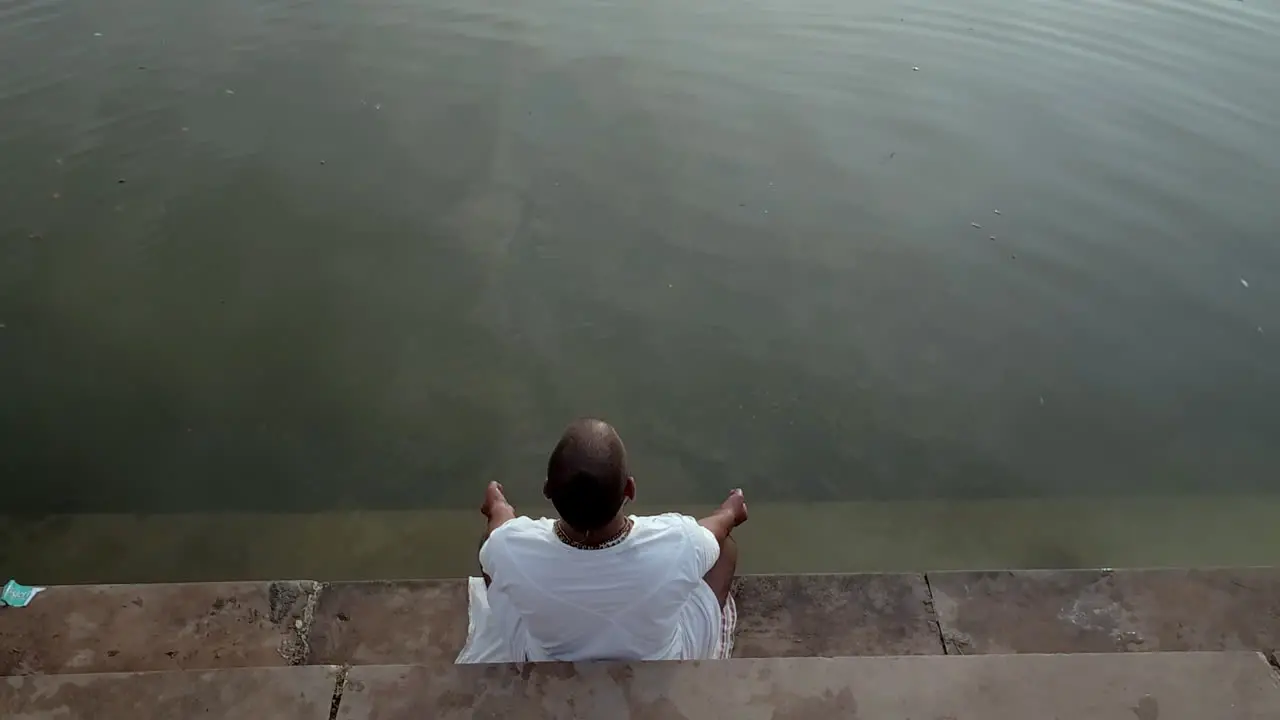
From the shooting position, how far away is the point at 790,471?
11.6 feet

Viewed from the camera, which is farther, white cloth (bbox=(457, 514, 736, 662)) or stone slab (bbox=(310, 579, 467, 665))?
stone slab (bbox=(310, 579, 467, 665))

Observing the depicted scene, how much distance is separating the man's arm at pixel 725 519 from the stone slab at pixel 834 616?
0.93ft

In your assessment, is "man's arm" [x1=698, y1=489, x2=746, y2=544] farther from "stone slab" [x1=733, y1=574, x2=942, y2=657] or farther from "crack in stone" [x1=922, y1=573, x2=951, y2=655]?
"crack in stone" [x1=922, y1=573, x2=951, y2=655]

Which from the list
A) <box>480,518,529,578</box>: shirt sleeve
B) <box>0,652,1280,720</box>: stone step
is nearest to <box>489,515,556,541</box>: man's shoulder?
<box>480,518,529,578</box>: shirt sleeve

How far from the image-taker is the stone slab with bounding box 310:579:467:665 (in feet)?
8.07

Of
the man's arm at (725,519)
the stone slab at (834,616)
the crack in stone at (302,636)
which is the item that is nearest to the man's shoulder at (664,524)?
the man's arm at (725,519)

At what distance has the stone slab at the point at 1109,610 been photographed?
2422 millimetres

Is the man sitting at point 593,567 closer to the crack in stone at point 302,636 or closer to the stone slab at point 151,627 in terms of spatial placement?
the crack in stone at point 302,636

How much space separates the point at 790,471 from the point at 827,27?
396 cm

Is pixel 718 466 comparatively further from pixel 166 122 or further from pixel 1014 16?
pixel 1014 16

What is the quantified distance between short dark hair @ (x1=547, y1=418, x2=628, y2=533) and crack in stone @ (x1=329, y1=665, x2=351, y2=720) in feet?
2.12

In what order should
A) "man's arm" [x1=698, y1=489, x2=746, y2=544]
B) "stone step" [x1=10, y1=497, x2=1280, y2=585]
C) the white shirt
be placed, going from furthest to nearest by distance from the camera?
"stone step" [x1=10, y1=497, x2=1280, y2=585]
"man's arm" [x1=698, y1=489, x2=746, y2=544]
the white shirt

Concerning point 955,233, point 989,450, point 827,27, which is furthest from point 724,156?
point 989,450

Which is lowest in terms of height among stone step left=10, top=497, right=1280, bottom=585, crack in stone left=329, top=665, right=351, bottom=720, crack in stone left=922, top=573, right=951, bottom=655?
stone step left=10, top=497, right=1280, bottom=585
